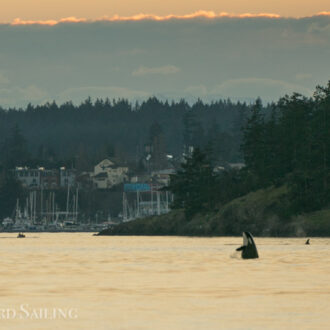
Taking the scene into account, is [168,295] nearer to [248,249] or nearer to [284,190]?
[248,249]

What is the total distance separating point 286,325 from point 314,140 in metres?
139

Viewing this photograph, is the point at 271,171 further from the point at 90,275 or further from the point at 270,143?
the point at 90,275

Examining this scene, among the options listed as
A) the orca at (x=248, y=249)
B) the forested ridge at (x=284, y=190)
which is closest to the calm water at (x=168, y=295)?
the orca at (x=248, y=249)

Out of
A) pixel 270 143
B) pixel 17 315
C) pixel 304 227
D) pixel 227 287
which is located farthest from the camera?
pixel 270 143

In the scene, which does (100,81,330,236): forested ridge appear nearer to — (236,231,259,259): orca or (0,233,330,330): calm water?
(236,231,259,259): orca

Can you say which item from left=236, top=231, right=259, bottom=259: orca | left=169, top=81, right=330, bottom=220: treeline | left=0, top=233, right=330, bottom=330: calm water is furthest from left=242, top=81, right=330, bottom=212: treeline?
left=0, top=233, right=330, bottom=330: calm water

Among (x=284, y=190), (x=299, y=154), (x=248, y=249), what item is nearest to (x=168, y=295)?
(x=248, y=249)

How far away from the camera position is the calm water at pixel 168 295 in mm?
40031

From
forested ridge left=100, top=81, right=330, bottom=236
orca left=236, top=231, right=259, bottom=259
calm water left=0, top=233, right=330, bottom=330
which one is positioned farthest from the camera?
forested ridge left=100, top=81, right=330, bottom=236

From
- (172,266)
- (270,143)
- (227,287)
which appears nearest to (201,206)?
(270,143)

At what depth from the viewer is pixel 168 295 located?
165ft

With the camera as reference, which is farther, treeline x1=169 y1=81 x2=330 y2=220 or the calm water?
treeline x1=169 y1=81 x2=330 y2=220

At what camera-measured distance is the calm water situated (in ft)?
131

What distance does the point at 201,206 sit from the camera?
198625 millimetres
